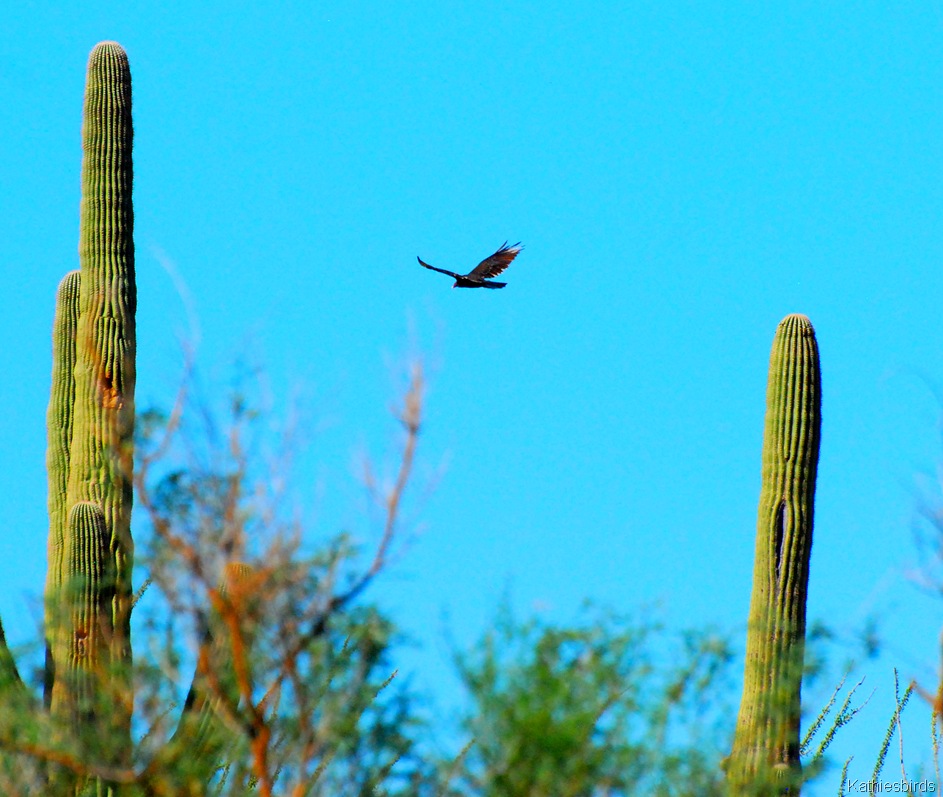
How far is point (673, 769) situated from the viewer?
6004mm

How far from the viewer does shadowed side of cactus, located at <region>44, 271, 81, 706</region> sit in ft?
31.7

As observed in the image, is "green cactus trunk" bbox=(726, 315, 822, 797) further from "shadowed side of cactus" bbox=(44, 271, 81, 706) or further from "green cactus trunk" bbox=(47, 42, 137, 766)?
"shadowed side of cactus" bbox=(44, 271, 81, 706)

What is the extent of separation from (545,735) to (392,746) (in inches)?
35.6

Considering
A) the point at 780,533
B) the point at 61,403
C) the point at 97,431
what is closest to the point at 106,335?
the point at 97,431

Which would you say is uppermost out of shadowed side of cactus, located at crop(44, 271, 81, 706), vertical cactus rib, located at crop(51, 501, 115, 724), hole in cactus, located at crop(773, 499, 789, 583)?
shadowed side of cactus, located at crop(44, 271, 81, 706)

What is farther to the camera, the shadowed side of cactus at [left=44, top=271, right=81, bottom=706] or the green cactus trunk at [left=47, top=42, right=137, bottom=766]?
the shadowed side of cactus at [left=44, top=271, right=81, bottom=706]

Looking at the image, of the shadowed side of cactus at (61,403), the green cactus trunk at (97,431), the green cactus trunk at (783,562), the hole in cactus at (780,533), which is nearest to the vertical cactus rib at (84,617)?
the green cactus trunk at (97,431)

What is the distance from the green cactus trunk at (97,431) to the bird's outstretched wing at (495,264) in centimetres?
222

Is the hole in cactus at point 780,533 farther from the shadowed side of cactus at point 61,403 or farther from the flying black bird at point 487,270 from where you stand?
the shadowed side of cactus at point 61,403

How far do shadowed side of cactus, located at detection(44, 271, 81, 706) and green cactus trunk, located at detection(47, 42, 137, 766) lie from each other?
11 millimetres

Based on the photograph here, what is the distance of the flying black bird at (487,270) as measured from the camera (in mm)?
8625

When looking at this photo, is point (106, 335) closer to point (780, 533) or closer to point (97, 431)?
point (97, 431)

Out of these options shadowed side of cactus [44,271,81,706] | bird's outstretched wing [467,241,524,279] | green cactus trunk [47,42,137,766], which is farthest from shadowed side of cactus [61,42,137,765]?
bird's outstretched wing [467,241,524,279]

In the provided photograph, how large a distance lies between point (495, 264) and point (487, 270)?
0.08m
